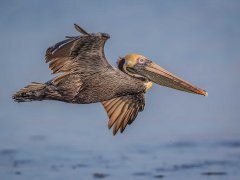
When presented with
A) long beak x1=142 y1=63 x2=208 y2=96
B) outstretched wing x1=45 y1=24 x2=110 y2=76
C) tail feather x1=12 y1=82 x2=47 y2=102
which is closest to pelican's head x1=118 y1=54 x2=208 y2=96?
long beak x1=142 y1=63 x2=208 y2=96

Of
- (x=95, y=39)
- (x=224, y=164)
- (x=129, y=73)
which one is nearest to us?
(x=95, y=39)

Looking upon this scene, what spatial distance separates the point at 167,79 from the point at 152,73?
0.22m

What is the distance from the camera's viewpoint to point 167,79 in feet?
38.7

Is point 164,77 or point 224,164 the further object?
point 224,164

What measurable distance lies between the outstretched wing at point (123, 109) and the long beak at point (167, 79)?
532 millimetres

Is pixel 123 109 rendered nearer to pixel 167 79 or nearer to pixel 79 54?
pixel 167 79

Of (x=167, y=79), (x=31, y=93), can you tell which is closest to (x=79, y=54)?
(x=31, y=93)

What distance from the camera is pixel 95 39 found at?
35.3 feet

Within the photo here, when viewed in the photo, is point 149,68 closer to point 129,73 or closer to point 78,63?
point 129,73

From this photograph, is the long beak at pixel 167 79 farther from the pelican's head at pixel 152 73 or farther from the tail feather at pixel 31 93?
the tail feather at pixel 31 93

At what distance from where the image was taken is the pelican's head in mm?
11773

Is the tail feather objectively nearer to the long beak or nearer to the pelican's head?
the pelican's head

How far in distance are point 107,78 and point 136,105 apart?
1.20 m

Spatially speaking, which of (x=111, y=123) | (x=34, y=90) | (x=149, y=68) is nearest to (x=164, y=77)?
(x=149, y=68)
